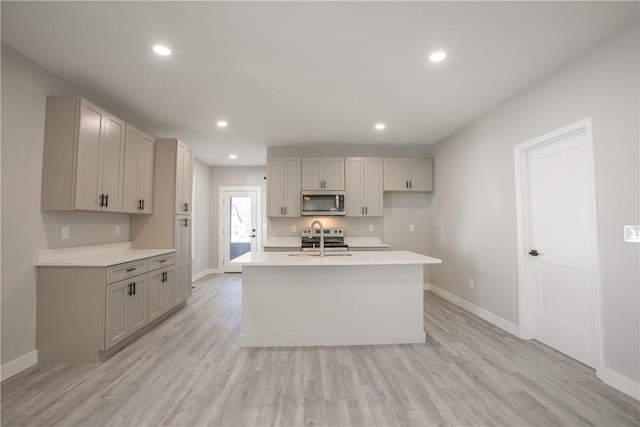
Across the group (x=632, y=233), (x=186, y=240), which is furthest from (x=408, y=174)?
(x=186, y=240)

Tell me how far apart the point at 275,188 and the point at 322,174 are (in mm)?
875

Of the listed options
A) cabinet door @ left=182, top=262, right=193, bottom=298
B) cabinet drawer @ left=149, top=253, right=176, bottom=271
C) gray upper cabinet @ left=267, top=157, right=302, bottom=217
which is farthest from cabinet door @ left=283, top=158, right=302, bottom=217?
cabinet drawer @ left=149, top=253, right=176, bottom=271

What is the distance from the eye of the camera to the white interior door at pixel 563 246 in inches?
99.3

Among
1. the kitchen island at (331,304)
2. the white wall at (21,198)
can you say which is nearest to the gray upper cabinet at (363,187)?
the kitchen island at (331,304)

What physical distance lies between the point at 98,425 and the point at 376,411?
1759mm

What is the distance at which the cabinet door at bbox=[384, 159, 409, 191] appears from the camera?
518 cm

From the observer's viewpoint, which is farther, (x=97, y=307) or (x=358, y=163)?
(x=358, y=163)

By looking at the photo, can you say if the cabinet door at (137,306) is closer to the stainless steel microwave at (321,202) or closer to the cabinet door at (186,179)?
the cabinet door at (186,179)

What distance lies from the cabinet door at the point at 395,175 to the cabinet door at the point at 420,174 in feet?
0.37

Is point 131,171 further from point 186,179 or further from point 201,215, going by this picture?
point 201,215

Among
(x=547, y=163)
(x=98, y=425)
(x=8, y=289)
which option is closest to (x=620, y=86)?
(x=547, y=163)

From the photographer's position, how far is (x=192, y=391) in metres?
2.14

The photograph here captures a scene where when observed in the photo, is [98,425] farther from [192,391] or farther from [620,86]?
[620,86]

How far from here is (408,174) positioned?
5.21 m
